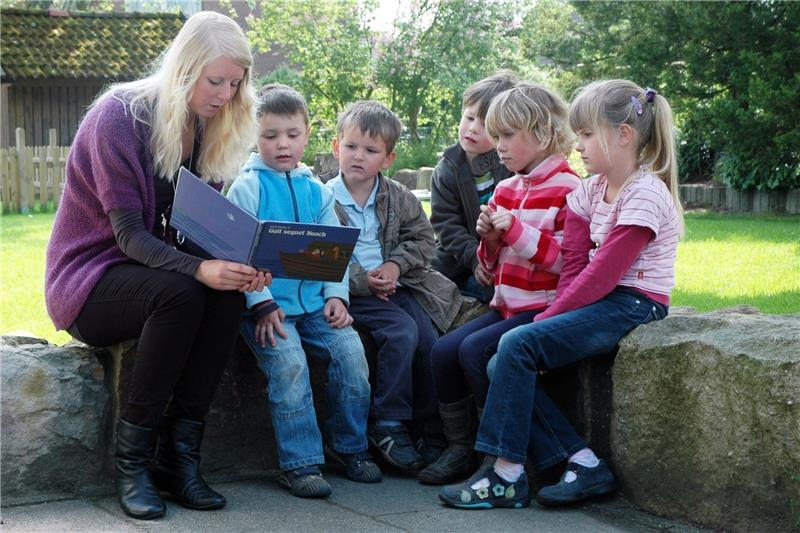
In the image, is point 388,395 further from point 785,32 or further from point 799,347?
point 785,32

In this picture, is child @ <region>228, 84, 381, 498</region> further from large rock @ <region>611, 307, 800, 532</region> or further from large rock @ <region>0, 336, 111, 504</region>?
large rock @ <region>611, 307, 800, 532</region>


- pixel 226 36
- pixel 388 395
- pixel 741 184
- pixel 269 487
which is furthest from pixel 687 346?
pixel 741 184

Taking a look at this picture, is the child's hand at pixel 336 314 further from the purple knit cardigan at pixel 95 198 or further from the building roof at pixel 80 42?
the building roof at pixel 80 42

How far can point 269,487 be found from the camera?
3.82 m

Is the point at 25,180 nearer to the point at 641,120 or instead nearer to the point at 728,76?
the point at 728,76

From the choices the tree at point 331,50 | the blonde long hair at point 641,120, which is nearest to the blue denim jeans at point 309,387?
the blonde long hair at point 641,120

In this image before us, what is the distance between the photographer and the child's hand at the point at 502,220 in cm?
376

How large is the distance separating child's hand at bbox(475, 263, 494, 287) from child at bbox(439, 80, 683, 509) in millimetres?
419

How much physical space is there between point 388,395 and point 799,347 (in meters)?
1.52

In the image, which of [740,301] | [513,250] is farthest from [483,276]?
[740,301]

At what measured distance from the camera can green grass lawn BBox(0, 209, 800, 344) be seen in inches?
280

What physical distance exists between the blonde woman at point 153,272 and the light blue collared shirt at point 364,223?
736 mm

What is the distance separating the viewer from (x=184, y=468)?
3514 millimetres

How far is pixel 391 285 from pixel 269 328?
0.63 meters
